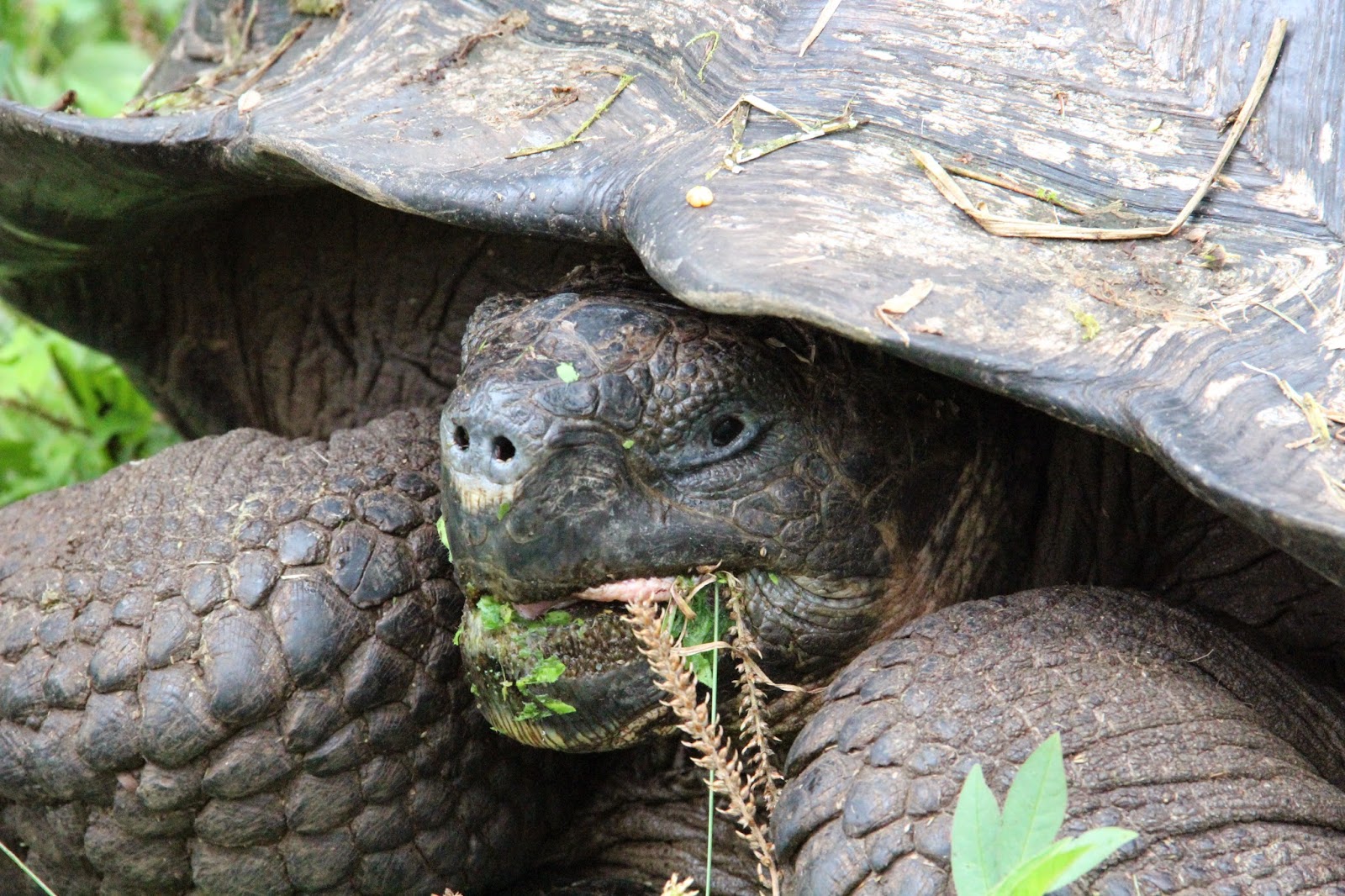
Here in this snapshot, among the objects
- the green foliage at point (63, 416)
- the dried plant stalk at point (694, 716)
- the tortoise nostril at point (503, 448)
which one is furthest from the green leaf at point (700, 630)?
the green foliage at point (63, 416)

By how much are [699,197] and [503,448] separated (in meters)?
0.38

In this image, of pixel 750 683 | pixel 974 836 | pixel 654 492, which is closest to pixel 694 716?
pixel 750 683

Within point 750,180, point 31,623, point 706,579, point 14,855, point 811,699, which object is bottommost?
point 14,855

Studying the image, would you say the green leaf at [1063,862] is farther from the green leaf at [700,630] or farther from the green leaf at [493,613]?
the green leaf at [493,613]

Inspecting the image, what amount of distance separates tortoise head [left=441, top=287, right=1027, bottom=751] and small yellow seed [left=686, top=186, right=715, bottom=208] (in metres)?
0.22

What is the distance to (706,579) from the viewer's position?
192cm

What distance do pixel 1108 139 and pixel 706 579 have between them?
0.77 meters

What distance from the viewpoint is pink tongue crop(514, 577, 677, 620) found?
1.89 metres

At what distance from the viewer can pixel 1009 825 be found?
1.47 metres

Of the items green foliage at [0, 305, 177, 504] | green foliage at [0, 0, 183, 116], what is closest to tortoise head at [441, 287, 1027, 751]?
green foliage at [0, 305, 177, 504]

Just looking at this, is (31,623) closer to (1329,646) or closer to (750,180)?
(750,180)

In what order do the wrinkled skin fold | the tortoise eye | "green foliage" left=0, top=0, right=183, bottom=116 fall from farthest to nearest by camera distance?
1. "green foliage" left=0, top=0, right=183, bottom=116
2. the tortoise eye
3. the wrinkled skin fold

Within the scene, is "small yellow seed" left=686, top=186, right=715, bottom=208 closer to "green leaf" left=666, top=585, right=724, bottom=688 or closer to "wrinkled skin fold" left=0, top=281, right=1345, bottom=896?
"wrinkled skin fold" left=0, top=281, right=1345, bottom=896

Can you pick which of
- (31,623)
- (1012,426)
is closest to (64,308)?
(31,623)
